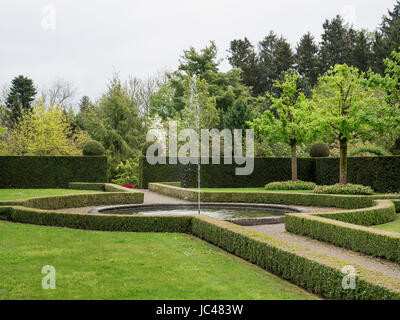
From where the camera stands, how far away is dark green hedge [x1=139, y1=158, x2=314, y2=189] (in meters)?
23.8

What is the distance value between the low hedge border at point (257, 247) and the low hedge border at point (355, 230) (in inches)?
84.0

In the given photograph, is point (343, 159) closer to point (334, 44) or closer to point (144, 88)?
point (144, 88)

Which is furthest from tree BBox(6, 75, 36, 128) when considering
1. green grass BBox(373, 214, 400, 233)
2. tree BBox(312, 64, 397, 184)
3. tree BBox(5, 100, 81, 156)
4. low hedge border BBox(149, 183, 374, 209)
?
green grass BBox(373, 214, 400, 233)

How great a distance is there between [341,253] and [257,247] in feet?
6.81

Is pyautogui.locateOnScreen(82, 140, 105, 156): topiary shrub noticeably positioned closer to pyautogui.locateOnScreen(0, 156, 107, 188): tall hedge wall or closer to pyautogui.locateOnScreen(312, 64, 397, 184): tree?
pyautogui.locateOnScreen(0, 156, 107, 188): tall hedge wall

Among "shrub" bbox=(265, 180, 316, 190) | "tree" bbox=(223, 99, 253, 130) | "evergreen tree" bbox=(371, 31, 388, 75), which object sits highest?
"evergreen tree" bbox=(371, 31, 388, 75)

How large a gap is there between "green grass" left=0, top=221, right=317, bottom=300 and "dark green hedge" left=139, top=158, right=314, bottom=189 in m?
15.4

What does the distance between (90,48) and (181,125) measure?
13798mm

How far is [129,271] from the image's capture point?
18.1 ft

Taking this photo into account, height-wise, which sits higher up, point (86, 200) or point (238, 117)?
point (238, 117)

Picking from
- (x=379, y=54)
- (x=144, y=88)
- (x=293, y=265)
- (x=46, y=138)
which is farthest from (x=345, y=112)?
(x=144, y=88)

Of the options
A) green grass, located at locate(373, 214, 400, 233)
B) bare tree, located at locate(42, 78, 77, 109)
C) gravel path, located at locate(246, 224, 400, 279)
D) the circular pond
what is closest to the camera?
gravel path, located at locate(246, 224, 400, 279)
